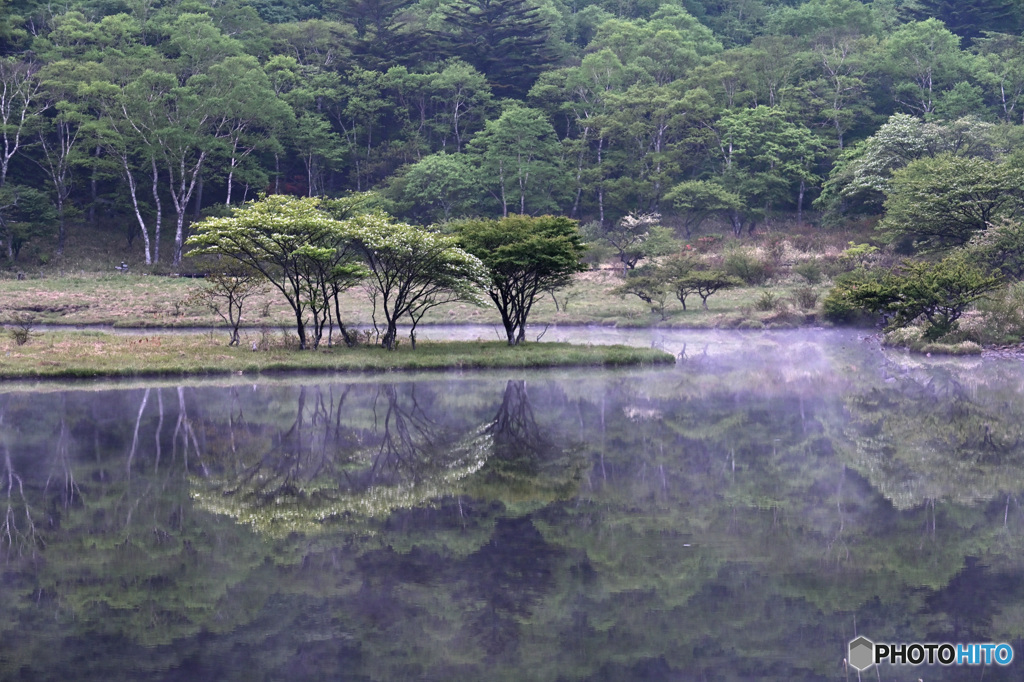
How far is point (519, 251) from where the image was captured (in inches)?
1085

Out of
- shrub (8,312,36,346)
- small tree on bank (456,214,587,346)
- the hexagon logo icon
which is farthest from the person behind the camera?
small tree on bank (456,214,587,346)

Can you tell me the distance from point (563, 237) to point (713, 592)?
20.3 meters

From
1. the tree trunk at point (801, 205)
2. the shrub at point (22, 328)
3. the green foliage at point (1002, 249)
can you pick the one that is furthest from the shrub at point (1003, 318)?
the shrub at point (22, 328)

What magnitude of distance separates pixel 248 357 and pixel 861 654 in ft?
66.7

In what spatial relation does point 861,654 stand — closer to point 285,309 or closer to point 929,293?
point 929,293

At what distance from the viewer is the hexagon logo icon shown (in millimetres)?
6984

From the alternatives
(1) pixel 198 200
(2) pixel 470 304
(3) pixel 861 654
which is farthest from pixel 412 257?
(1) pixel 198 200

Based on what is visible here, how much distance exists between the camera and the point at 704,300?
1554 inches

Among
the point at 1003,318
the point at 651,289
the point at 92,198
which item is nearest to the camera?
the point at 1003,318

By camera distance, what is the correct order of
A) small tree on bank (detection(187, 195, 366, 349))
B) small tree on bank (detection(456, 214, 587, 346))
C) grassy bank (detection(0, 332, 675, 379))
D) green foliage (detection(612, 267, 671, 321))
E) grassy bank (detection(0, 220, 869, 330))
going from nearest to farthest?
1. grassy bank (detection(0, 332, 675, 379))
2. small tree on bank (detection(187, 195, 366, 349))
3. small tree on bank (detection(456, 214, 587, 346))
4. grassy bank (detection(0, 220, 869, 330))
5. green foliage (detection(612, 267, 671, 321))

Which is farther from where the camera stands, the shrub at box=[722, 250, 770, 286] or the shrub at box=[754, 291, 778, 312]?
the shrub at box=[722, 250, 770, 286]

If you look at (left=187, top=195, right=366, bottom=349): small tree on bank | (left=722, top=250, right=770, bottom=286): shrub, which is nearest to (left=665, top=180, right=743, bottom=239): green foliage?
(left=722, top=250, right=770, bottom=286): shrub

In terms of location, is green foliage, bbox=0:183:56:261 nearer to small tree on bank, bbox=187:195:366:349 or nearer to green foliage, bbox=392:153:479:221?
green foliage, bbox=392:153:479:221

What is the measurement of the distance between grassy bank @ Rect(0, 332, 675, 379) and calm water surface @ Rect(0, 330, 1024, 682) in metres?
3.86
